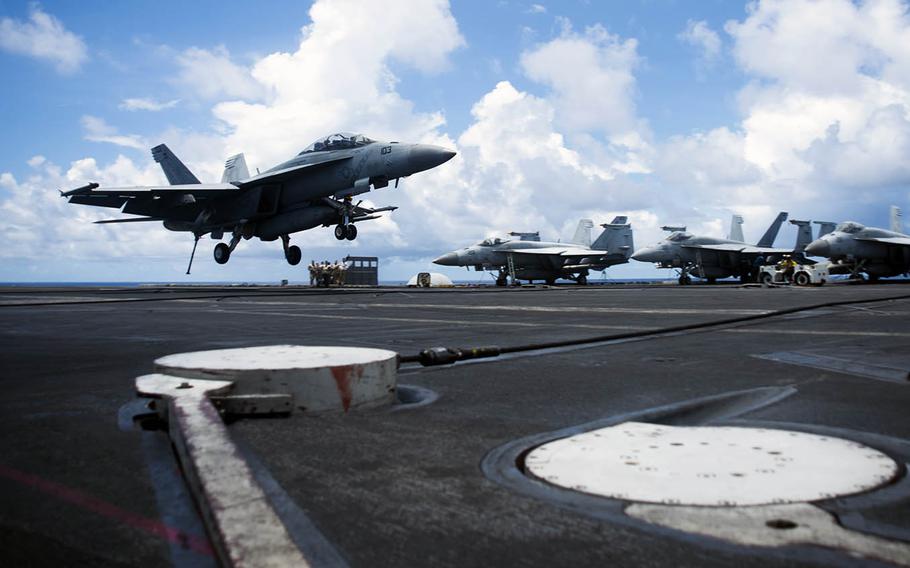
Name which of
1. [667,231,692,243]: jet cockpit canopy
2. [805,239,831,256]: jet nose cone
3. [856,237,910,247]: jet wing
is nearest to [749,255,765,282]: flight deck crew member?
[667,231,692,243]: jet cockpit canopy

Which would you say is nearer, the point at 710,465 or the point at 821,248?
the point at 710,465

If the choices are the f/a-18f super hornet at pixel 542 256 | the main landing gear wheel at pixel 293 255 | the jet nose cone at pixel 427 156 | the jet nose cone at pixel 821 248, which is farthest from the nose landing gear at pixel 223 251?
the jet nose cone at pixel 821 248

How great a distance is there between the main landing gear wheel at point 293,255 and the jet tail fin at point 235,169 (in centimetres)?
699

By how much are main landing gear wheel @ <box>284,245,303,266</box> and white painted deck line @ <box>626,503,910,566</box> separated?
29.9m

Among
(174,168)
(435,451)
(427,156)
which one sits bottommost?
(435,451)

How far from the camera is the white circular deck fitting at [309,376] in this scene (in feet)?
8.84

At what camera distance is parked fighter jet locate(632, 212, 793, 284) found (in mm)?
46000

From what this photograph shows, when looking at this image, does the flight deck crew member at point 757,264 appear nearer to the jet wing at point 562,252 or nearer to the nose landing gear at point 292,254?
the jet wing at point 562,252

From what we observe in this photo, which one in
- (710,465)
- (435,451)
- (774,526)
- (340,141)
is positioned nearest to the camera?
(774,526)

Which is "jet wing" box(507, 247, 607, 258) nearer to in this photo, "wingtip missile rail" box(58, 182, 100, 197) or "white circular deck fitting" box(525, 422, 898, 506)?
"wingtip missile rail" box(58, 182, 100, 197)

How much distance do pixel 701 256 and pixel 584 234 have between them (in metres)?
10.8

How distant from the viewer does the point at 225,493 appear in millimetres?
1498

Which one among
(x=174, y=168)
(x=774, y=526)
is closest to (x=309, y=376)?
(x=774, y=526)

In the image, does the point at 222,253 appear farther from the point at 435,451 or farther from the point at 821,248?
the point at 821,248
